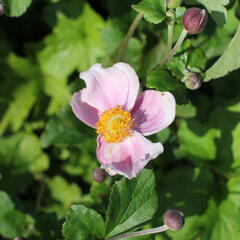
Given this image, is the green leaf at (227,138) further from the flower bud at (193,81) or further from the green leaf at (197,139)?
the flower bud at (193,81)

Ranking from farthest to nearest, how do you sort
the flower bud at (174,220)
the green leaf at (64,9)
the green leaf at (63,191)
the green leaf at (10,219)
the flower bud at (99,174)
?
1. the green leaf at (63,191)
2. the green leaf at (64,9)
3. the green leaf at (10,219)
4. the flower bud at (99,174)
5. the flower bud at (174,220)

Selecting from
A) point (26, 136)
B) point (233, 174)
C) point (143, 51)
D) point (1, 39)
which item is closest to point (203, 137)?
point (233, 174)

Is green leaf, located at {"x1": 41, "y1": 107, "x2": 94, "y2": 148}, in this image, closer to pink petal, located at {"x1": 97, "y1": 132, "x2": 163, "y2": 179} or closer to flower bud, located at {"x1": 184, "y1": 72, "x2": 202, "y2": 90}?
pink petal, located at {"x1": 97, "y1": 132, "x2": 163, "y2": 179}

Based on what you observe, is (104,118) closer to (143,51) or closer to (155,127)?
(155,127)

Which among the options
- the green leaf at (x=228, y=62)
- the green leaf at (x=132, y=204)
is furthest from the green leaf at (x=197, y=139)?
the green leaf at (x=132, y=204)

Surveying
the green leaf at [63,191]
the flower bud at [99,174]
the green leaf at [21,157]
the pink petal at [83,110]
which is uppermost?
the pink petal at [83,110]

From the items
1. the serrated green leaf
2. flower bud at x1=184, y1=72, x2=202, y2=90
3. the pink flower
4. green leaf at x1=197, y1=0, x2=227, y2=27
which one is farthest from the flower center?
the serrated green leaf
